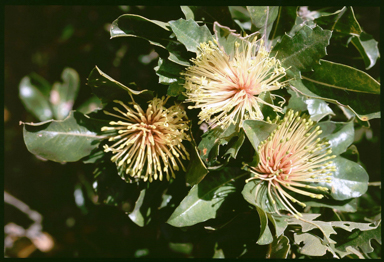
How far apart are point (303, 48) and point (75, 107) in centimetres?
77

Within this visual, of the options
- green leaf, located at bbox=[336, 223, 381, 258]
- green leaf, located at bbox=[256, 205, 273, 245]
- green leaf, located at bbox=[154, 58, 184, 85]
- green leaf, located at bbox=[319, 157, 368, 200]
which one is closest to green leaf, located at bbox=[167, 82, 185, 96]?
green leaf, located at bbox=[154, 58, 184, 85]

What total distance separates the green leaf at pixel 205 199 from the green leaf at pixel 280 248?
0.53ft

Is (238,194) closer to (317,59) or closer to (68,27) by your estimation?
(317,59)

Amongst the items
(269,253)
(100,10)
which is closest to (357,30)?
(269,253)

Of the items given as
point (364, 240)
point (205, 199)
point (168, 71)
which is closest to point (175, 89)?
point (168, 71)

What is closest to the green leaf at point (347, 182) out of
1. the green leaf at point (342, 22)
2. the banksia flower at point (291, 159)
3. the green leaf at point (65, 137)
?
the banksia flower at point (291, 159)

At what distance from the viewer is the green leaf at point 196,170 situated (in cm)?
64

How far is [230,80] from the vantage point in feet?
2.27

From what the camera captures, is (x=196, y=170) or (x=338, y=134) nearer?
(x=196, y=170)

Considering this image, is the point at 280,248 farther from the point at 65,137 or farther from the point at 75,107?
the point at 75,107

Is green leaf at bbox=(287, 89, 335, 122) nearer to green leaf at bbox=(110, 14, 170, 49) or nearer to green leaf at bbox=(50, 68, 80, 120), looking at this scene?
green leaf at bbox=(110, 14, 170, 49)

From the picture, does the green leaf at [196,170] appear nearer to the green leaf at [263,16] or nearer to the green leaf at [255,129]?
the green leaf at [255,129]

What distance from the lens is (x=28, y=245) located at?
3.79ft

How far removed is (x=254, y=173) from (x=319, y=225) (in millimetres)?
195
